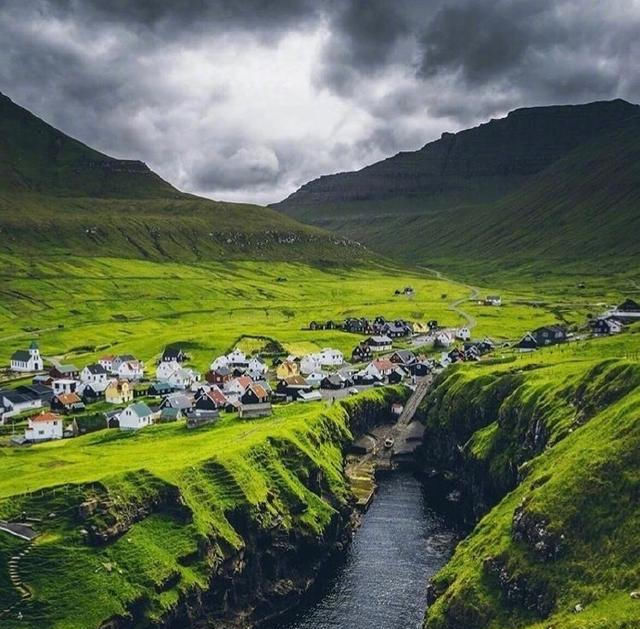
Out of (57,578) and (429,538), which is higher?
(57,578)

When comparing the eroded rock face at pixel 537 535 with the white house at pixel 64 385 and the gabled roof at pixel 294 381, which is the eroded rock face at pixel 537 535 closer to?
the gabled roof at pixel 294 381

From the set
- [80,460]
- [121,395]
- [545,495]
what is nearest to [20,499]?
[80,460]

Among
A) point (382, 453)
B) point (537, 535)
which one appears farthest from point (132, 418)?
point (537, 535)

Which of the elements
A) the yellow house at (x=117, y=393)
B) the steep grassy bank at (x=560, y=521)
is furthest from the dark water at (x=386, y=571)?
the yellow house at (x=117, y=393)

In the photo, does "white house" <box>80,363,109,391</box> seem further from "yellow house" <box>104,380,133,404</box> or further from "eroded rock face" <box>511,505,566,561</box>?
"eroded rock face" <box>511,505,566,561</box>

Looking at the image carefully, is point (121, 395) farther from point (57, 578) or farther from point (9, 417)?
point (57, 578)

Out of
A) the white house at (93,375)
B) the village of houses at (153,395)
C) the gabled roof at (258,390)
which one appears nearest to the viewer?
the village of houses at (153,395)

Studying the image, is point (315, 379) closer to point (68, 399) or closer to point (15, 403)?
point (68, 399)
